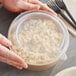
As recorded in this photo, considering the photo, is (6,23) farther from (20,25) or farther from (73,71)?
(73,71)

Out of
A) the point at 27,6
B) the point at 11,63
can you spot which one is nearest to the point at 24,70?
the point at 11,63

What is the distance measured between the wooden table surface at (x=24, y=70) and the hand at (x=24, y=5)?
0.08 feet

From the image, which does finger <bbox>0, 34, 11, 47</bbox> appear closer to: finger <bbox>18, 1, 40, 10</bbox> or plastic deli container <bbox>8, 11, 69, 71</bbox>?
plastic deli container <bbox>8, 11, 69, 71</bbox>

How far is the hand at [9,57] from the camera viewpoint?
620 millimetres

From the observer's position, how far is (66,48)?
667 millimetres

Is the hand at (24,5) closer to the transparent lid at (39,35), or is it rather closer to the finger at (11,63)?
the transparent lid at (39,35)

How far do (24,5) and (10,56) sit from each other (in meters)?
0.19

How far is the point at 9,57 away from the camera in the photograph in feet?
2.07

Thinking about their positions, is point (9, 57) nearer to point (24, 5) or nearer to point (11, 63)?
point (11, 63)

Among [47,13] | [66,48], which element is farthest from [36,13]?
[66,48]

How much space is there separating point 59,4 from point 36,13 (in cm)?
11

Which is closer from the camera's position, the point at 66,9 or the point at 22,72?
the point at 22,72

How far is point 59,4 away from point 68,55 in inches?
7.5

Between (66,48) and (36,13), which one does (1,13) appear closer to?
(36,13)
